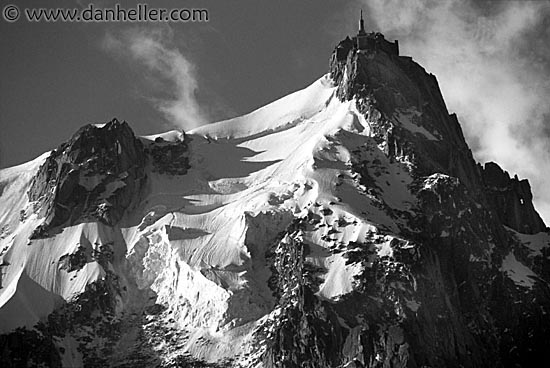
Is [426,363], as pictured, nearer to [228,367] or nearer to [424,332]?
[424,332]

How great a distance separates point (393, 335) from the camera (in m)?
197

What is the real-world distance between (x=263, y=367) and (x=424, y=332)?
23213mm

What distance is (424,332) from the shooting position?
199875mm

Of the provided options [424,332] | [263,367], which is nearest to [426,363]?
[424,332]

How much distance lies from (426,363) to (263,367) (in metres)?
22.5

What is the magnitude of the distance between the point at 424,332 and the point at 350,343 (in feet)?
35.5

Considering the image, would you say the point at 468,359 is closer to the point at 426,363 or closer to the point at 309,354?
the point at 426,363

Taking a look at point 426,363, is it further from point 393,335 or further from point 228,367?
point 228,367

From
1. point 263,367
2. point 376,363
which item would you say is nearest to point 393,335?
point 376,363

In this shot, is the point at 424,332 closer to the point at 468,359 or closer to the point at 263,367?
the point at 468,359

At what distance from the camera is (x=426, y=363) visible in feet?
642

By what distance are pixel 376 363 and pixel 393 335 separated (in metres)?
5.34

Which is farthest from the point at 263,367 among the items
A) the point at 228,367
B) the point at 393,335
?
the point at 393,335

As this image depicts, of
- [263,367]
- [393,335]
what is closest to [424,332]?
[393,335]
